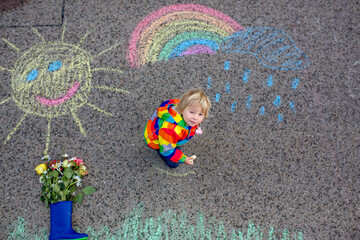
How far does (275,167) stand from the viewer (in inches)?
105

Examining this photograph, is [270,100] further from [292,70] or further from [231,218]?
[231,218]

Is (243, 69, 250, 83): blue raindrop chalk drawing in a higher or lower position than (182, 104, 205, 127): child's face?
higher

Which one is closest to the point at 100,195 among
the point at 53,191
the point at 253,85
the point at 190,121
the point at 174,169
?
the point at 53,191

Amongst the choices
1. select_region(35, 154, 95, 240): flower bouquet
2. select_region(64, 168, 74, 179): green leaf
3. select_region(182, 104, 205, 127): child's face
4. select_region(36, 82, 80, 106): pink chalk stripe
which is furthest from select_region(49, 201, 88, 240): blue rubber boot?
select_region(182, 104, 205, 127): child's face

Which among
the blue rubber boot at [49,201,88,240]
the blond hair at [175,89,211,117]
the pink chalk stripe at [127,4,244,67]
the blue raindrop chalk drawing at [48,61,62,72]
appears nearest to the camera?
the blond hair at [175,89,211,117]

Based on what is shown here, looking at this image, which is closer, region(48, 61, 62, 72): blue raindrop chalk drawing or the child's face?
the child's face

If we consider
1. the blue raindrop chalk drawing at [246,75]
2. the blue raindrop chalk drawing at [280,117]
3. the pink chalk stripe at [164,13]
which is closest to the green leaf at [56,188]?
the pink chalk stripe at [164,13]

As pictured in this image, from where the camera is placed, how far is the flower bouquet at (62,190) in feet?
7.63

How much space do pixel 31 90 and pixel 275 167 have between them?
2.52m

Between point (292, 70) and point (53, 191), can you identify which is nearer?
point (53, 191)

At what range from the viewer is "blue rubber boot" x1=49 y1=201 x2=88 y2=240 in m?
2.29

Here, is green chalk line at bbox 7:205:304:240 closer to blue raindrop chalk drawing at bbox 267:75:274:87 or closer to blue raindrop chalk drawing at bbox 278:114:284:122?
blue raindrop chalk drawing at bbox 278:114:284:122

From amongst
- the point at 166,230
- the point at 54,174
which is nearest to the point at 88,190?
the point at 54,174

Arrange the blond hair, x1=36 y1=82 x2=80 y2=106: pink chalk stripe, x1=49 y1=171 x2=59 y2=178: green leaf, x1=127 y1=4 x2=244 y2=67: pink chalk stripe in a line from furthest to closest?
x1=127 y1=4 x2=244 y2=67: pink chalk stripe → x1=36 y1=82 x2=80 y2=106: pink chalk stripe → x1=49 y1=171 x2=59 y2=178: green leaf → the blond hair
